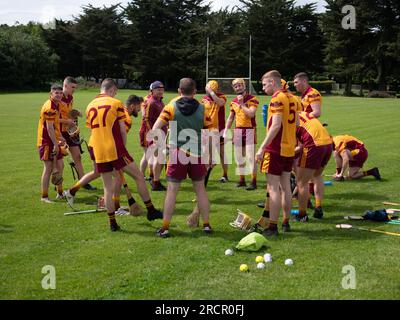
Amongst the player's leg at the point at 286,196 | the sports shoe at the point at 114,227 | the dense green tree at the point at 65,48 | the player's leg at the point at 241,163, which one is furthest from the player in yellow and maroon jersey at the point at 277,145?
the dense green tree at the point at 65,48

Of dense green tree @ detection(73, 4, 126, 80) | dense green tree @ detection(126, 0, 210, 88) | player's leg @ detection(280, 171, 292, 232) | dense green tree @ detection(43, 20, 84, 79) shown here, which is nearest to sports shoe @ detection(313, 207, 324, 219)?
player's leg @ detection(280, 171, 292, 232)

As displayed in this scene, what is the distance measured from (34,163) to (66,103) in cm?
421

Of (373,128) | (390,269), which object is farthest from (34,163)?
(373,128)

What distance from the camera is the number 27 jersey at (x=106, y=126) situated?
6750 mm

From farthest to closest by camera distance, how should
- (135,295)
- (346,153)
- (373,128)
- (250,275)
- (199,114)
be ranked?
(373,128), (346,153), (199,114), (250,275), (135,295)

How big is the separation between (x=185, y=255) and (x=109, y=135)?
214cm

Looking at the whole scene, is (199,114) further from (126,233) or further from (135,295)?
(135,295)

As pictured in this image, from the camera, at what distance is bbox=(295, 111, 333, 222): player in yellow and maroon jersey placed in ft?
23.7

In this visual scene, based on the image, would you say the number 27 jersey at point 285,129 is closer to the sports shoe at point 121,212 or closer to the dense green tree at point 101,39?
the sports shoe at point 121,212

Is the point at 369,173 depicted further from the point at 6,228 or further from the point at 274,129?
the point at 6,228

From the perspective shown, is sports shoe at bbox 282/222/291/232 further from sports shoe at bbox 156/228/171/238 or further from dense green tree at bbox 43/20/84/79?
dense green tree at bbox 43/20/84/79

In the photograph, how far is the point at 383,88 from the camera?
62.1 m

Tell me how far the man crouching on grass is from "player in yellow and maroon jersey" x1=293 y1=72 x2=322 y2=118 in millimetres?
1911

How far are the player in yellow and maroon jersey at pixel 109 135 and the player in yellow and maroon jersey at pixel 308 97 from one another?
2887mm
